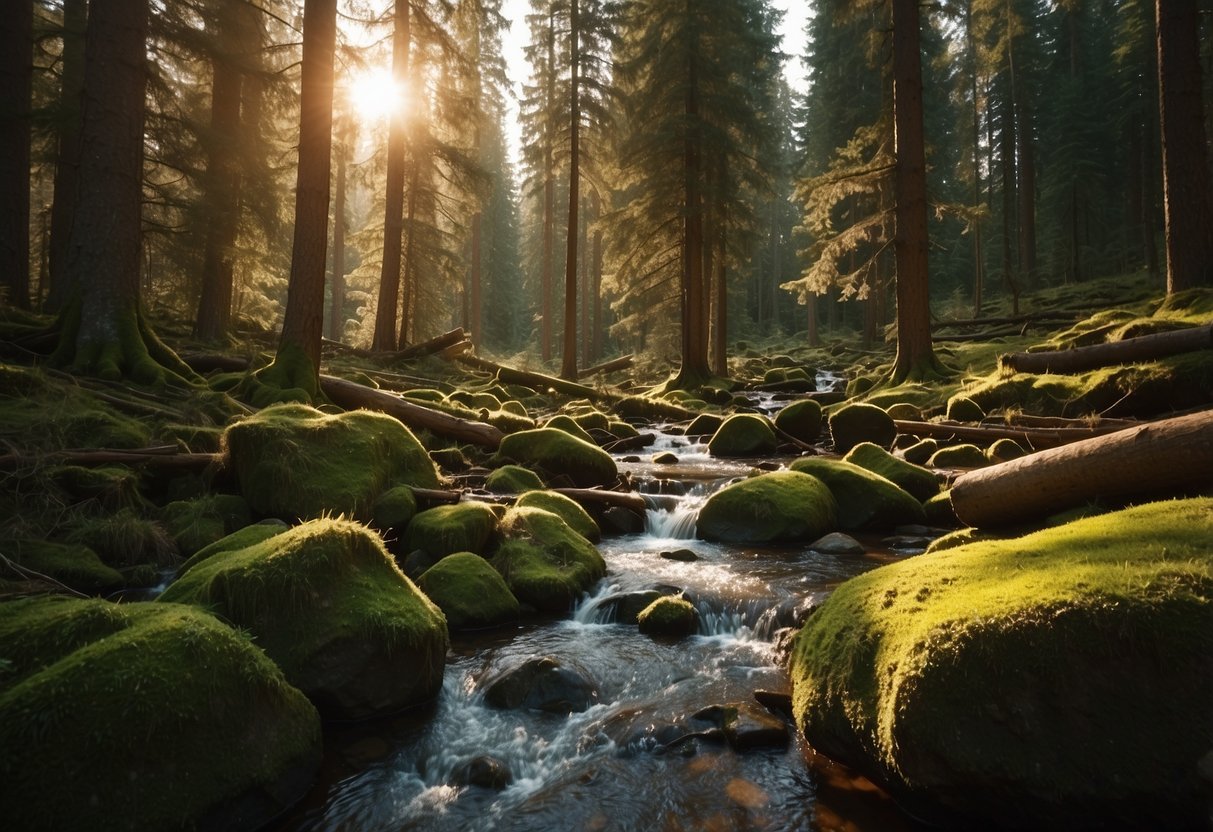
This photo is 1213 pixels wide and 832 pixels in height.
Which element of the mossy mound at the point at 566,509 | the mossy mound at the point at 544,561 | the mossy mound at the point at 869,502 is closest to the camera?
the mossy mound at the point at 544,561

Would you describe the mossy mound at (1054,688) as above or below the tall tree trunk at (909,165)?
below

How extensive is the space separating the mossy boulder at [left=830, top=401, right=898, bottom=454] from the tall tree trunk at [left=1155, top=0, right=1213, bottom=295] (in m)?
5.52

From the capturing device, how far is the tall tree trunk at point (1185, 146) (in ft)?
35.0

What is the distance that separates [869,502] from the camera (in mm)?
7824

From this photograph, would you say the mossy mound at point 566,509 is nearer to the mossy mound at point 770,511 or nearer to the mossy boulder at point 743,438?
the mossy mound at point 770,511

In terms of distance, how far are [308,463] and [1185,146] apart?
14.2 m

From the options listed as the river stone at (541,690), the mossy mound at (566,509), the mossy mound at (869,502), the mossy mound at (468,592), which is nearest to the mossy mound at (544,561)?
the mossy mound at (468,592)

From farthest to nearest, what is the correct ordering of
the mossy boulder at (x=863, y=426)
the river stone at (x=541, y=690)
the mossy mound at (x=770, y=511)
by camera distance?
1. the mossy boulder at (x=863, y=426)
2. the mossy mound at (x=770, y=511)
3. the river stone at (x=541, y=690)

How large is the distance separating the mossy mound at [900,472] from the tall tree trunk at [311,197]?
26.7 feet

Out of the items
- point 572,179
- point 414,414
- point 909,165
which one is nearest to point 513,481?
point 414,414

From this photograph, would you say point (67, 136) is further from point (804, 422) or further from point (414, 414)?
point (804, 422)

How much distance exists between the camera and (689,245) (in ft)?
64.9

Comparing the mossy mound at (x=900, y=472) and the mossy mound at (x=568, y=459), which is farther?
the mossy mound at (x=568, y=459)

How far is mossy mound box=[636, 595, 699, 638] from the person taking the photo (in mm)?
5340
